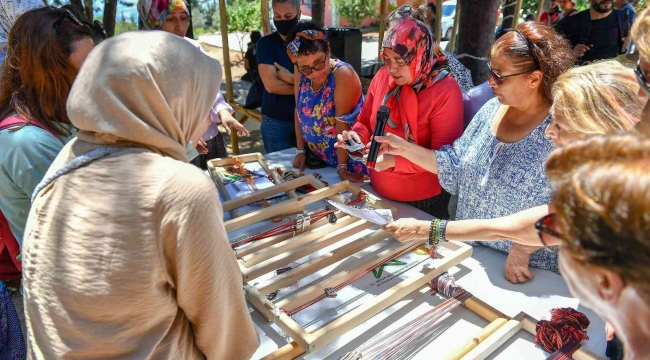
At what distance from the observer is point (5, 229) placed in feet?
5.70

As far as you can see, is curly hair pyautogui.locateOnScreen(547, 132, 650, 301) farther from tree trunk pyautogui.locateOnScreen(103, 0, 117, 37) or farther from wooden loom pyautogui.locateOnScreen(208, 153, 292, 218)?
tree trunk pyautogui.locateOnScreen(103, 0, 117, 37)

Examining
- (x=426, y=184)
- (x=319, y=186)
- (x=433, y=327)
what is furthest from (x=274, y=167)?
(x=433, y=327)

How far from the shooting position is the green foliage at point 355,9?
19.7 m

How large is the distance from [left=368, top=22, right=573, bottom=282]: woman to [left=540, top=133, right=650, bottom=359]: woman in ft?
3.53

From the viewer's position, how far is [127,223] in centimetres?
91

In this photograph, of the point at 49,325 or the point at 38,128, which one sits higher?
the point at 38,128

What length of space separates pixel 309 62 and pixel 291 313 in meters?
1.51

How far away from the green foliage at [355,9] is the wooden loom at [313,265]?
19222mm

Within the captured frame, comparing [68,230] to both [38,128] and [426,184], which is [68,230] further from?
[426,184]

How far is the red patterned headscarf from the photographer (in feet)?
6.75

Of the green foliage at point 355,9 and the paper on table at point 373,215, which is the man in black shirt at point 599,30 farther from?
the green foliage at point 355,9

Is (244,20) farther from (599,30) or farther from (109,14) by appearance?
(599,30)

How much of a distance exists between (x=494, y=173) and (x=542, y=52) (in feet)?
1.65

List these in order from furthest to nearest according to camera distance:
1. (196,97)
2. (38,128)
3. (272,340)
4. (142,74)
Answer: (38,128)
(272,340)
(196,97)
(142,74)
